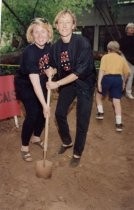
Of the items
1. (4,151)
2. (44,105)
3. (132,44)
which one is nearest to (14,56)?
(132,44)

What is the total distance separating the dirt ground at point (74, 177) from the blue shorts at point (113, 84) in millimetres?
662

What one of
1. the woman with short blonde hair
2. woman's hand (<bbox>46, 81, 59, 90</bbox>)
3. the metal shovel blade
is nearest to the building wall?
the woman with short blonde hair

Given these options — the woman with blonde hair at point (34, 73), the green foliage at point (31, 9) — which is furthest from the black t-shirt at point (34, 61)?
the green foliage at point (31, 9)

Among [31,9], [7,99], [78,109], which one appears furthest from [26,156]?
[31,9]

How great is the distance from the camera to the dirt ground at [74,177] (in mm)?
4473

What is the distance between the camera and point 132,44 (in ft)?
29.8

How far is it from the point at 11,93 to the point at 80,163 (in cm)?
216

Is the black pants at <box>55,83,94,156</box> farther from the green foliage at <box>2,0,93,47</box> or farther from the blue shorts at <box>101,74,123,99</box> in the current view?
the green foliage at <box>2,0,93,47</box>

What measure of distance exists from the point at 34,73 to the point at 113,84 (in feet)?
7.66

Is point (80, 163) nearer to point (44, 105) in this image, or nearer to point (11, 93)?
point (44, 105)

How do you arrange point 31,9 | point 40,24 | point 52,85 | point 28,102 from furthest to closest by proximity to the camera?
point 31,9, point 28,102, point 40,24, point 52,85

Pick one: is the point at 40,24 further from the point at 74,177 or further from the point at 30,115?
the point at 74,177

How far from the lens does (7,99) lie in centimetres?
695

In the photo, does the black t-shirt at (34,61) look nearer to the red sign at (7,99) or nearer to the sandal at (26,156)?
the sandal at (26,156)
